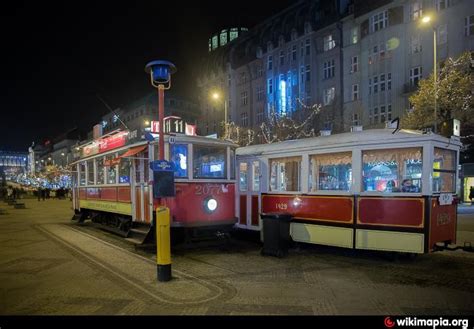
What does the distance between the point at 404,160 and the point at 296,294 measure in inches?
162

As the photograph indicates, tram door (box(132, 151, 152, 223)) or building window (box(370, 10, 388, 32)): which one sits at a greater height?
building window (box(370, 10, 388, 32))

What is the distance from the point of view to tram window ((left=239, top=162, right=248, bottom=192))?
39.2ft

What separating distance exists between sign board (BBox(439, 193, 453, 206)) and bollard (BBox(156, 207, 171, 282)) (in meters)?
5.76

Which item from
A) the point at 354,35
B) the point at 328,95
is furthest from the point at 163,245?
the point at 328,95

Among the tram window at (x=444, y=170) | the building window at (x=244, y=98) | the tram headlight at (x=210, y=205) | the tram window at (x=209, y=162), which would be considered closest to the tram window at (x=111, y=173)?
the tram window at (x=209, y=162)

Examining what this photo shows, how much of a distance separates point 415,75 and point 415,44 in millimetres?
2342

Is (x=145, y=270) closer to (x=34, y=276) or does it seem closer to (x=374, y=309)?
(x=34, y=276)

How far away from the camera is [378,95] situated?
109ft

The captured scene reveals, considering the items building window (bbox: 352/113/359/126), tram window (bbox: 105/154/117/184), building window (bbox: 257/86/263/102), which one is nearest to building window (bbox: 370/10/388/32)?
building window (bbox: 352/113/359/126)

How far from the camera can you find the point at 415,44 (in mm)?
30297

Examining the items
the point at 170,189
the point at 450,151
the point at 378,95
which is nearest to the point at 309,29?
the point at 378,95

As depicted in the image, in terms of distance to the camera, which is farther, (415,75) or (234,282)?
(415,75)

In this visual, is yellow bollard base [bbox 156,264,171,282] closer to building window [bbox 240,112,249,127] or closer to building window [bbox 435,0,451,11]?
building window [bbox 435,0,451,11]

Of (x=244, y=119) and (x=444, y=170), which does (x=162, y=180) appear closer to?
(x=444, y=170)
